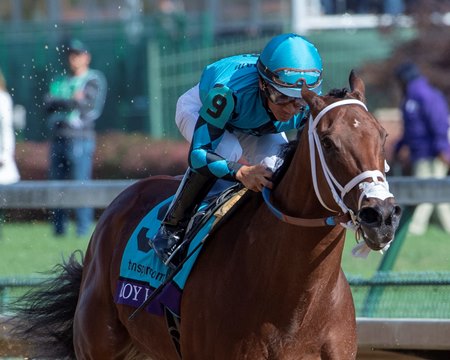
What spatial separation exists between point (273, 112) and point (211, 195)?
61cm

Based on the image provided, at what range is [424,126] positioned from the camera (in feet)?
45.6

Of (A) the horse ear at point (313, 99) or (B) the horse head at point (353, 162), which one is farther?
(A) the horse ear at point (313, 99)

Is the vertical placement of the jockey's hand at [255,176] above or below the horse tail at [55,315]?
above

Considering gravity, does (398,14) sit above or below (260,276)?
below

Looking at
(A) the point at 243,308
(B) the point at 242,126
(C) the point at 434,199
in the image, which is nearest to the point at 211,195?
(B) the point at 242,126

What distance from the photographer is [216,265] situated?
205 inches

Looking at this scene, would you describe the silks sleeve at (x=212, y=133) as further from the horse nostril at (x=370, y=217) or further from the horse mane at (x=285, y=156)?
the horse nostril at (x=370, y=217)

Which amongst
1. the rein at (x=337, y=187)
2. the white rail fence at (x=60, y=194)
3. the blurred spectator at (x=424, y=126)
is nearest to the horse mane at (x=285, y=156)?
the rein at (x=337, y=187)

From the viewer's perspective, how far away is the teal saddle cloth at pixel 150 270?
5359mm

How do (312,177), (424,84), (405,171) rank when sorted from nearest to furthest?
(312,177) → (424,84) → (405,171)

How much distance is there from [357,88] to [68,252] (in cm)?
619

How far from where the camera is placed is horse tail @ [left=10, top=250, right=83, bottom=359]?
6578 millimetres

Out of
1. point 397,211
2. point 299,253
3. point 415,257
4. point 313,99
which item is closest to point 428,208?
point 415,257

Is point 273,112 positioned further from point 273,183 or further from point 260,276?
point 260,276
